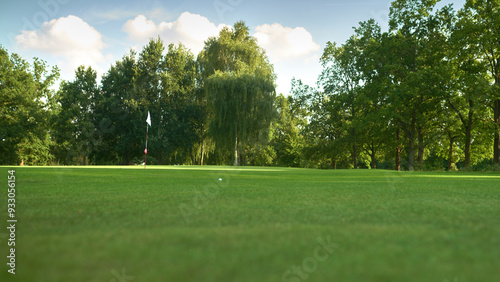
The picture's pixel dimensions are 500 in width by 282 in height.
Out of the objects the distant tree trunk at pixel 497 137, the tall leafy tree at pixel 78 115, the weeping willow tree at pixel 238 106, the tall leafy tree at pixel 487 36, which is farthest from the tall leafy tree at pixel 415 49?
the tall leafy tree at pixel 78 115

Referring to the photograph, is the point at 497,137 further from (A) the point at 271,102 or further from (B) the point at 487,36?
(A) the point at 271,102

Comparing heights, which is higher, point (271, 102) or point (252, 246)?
point (271, 102)

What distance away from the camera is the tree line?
25.6 metres

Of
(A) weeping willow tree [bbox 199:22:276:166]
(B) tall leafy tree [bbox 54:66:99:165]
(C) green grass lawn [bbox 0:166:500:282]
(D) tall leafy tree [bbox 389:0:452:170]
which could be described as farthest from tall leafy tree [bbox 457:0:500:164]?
(B) tall leafy tree [bbox 54:66:99:165]

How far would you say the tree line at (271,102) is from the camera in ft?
83.9

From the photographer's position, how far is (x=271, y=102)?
→ 31.8 meters

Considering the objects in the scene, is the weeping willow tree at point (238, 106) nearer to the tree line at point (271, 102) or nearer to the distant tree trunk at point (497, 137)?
the tree line at point (271, 102)

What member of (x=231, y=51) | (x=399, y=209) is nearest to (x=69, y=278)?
(x=399, y=209)

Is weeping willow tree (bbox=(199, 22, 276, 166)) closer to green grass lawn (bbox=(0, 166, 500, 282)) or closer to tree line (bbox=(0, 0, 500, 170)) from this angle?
tree line (bbox=(0, 0, 500, 170))

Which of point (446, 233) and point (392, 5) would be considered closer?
point (446, 233)

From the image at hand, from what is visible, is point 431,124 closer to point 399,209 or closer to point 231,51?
point 231,51

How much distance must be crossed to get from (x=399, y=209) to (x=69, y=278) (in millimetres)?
2969

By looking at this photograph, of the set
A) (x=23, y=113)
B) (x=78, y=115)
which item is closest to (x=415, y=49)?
(x=78, y=115)

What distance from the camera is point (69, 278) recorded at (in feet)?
4.40
